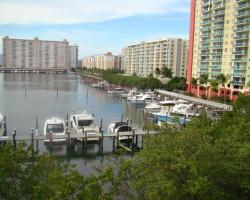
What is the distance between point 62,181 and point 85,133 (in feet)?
89.4

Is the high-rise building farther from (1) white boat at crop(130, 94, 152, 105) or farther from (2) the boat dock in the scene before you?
(2) the boat dock

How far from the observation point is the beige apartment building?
149 metres

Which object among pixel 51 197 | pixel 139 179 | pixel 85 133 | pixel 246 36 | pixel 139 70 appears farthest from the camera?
pixel 139 70

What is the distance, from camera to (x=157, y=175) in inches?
642

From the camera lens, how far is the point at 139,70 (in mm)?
171125

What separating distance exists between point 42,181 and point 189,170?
22.6 ft

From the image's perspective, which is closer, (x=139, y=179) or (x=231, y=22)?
(x=139, y=179)

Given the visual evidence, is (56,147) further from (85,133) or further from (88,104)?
(88,104)

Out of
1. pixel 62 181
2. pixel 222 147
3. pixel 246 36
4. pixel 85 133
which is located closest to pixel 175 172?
pixel 222 147

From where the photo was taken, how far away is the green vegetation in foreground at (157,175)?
593 inches

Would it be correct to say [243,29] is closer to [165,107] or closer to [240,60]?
[240,60]

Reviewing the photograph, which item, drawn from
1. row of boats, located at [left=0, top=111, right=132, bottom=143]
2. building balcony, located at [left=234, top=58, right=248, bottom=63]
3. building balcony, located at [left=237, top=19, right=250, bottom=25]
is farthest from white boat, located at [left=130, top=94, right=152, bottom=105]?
row of boats, located at [left=0, top=111, right=132, bottom=143]

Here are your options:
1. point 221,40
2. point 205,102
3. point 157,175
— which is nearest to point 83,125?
point 157,175

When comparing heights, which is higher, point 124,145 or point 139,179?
point 139,179
